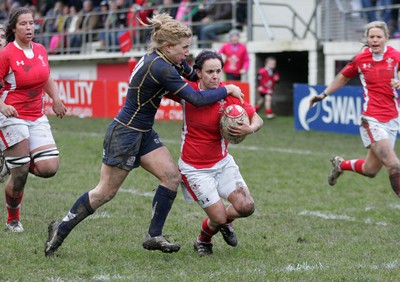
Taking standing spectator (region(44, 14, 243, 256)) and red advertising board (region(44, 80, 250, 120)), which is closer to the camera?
standing spectator (region(44, 14, 243, 256))

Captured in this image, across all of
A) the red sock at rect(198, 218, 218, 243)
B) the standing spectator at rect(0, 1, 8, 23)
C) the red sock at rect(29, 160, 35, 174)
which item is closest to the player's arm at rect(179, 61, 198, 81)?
the red sock at rect(198, 218, 218, 243)

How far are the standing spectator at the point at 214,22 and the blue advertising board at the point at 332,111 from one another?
5.24 metres

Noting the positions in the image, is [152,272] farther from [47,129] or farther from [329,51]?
[329,51]

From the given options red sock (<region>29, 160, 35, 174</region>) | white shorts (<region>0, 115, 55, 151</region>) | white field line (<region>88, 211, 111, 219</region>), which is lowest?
white field line (<region>88, 211, 111, 219</region>)

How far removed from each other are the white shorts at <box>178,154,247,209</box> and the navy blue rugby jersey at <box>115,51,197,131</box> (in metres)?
0.49

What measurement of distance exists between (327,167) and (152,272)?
676 centimetres

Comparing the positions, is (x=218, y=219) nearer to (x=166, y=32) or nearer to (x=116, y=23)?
(x=166, y=32)

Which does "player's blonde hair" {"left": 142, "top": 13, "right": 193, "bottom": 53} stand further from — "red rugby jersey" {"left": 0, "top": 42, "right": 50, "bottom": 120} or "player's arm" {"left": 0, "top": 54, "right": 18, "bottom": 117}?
"red rugby jersey" {"left": 0, "top": 42, "right": 50, "bottom": 120}

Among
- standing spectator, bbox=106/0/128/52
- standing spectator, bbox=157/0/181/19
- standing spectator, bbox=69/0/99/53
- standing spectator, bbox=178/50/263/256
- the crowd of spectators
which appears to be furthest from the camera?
standing spectator, bbox=69/0/99/53

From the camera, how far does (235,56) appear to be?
2089 cm

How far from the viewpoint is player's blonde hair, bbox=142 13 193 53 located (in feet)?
20.6

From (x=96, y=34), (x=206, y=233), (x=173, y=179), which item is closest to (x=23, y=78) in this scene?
(x=173, y=179)

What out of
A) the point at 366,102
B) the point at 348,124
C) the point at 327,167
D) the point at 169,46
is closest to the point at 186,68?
the point at 169,46

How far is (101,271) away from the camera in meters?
6.11
